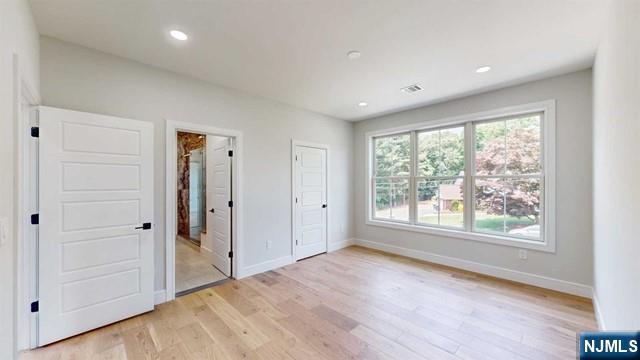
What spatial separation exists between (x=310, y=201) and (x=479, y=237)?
8.95 feet

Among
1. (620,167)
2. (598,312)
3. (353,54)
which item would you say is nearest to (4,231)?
(353,54)

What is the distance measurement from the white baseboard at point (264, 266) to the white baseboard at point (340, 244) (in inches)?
39.9

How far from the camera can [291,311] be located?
8.71ft

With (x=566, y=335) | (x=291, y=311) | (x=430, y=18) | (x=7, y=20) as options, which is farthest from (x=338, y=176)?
(x=7, y=20)

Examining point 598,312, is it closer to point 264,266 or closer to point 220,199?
point 264,266

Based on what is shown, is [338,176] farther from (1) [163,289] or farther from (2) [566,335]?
(2) [566,335]

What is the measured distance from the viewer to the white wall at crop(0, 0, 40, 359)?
1.27 metres

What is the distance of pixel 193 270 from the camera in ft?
12.7

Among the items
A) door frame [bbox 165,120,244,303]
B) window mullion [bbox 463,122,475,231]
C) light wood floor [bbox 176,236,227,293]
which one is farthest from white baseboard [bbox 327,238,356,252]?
window mullion [bbox 463,122,475,231]

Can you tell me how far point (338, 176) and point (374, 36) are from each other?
3.13 m

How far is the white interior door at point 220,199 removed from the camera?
3662 mm

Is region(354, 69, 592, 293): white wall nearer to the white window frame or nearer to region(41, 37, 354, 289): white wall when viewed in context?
the white window frame

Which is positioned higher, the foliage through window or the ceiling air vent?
the ceiling air vent

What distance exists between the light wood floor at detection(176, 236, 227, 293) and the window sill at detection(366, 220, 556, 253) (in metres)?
3.08
